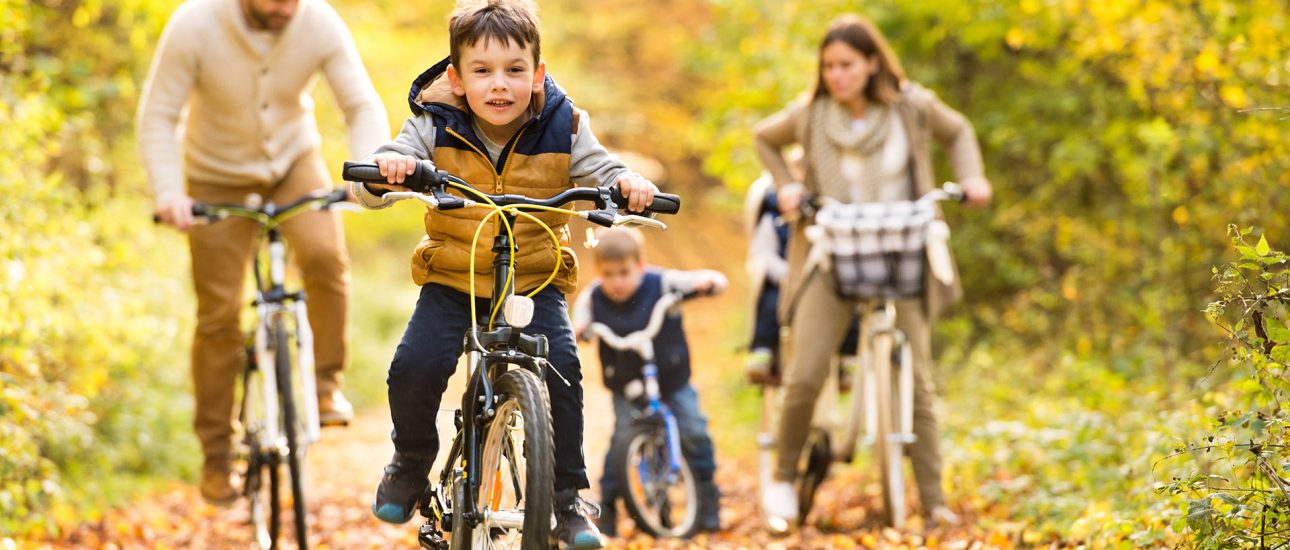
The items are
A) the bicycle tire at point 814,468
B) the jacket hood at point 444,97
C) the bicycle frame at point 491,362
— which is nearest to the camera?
the bicycle frame at point 491,362

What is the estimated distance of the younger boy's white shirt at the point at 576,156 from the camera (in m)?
4.05

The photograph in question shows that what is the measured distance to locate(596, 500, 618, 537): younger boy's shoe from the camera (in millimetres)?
6558

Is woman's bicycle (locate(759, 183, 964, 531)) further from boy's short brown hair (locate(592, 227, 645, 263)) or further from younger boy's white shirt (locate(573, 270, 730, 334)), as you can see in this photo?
Result: boy's short brown hair (locate(592, 227, 645, 263))

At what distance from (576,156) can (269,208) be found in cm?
214

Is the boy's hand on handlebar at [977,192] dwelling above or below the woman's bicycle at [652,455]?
above

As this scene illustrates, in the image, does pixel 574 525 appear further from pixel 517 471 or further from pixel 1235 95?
pixel 1235 95

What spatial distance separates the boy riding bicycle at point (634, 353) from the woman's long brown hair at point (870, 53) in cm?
112

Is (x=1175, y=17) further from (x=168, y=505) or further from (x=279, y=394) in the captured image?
(x=168, y=505)

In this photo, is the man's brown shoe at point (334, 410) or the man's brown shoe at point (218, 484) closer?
the man's brown shoe at point (334, 410)

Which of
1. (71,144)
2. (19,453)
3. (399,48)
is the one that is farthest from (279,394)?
(399,48)

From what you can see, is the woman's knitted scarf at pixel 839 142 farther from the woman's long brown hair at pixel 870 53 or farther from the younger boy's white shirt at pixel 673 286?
the younger boy's white shirt at pixel 673 286

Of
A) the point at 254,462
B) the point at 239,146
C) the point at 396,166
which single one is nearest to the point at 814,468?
the point at 254,462

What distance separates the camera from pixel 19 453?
18.9 feet

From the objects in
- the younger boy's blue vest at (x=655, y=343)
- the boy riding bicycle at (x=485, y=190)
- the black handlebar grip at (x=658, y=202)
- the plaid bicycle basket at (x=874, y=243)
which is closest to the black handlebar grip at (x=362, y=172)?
the boy riding bicycle at (x=485, y=190)
